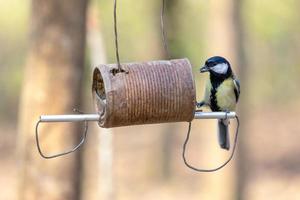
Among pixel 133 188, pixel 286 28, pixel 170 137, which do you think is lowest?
pixel 133 188

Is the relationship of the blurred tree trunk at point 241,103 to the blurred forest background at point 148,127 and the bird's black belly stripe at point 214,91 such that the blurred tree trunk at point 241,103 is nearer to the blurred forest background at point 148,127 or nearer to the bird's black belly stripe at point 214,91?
the blurred forest background at point 148,127

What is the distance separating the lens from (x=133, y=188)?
14688 millimetres

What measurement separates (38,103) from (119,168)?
11.8 m

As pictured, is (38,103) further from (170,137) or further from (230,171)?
(170,137)

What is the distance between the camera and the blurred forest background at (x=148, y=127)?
519 centimetres

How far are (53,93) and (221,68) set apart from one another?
1.50 metres

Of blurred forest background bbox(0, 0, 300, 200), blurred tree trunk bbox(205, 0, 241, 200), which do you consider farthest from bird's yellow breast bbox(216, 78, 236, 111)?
blurred tree trunk bbox(205, 0, 241, 200)

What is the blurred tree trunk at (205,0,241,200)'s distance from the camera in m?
7.80

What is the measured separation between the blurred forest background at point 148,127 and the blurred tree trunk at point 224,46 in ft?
0.04

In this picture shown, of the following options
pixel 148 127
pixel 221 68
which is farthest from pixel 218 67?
pixel 148 127

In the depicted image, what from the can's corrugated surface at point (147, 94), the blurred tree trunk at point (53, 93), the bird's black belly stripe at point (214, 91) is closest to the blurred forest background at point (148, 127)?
the blurred tree trunk at point (53, 93)

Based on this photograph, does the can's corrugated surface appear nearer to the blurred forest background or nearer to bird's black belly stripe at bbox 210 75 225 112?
bird's black belly stripe at bbox 210 75 225 112

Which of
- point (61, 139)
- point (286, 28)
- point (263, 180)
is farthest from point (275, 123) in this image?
point (61, 139)

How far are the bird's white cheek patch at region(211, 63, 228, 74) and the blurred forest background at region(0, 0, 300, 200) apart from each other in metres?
1.40
